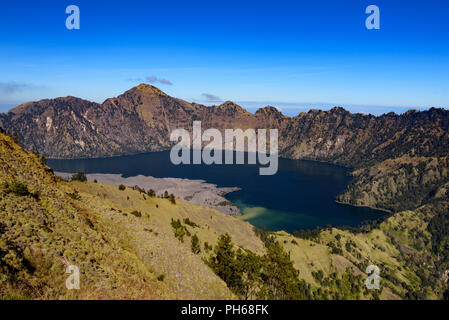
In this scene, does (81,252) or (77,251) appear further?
(81,252)

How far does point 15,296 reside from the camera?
24156mm

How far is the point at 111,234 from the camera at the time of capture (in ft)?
173

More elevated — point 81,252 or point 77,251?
point 77,251

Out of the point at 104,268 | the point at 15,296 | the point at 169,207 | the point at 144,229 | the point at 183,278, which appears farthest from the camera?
the point at 169,207

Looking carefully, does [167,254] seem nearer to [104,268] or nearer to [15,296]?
[104,268]
